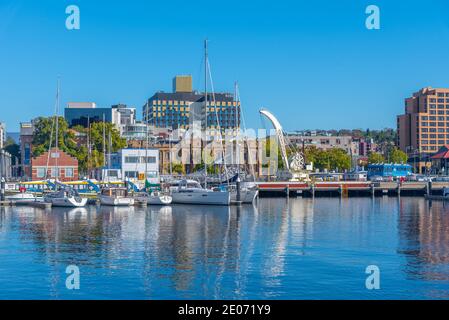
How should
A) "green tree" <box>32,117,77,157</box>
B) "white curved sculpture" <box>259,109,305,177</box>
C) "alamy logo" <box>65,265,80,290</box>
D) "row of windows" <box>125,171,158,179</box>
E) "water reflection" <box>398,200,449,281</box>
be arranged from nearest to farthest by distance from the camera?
"alamy logo" <box>65,265,80,290</box>
"water reflection" <box>398,200,449,281</box>
"row of windows" <box>125,171,158,179</box>
"white curved sculpture" <box>259,109,305,177</box>
"green tree" <box>32,117,77,157</box>

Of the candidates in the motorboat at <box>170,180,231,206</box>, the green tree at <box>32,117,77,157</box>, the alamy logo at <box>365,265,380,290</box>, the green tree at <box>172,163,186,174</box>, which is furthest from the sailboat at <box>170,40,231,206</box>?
the green tree at <box>172,163,186,174</box>

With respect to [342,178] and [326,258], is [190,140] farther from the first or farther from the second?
[326,258]

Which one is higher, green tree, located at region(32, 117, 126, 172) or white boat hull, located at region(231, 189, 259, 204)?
green tree, located at region(32, 117, 126, 172)

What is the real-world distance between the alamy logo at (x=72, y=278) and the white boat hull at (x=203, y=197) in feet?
173

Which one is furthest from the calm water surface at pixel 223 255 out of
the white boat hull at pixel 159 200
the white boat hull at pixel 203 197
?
the white boat hull at pixel 159 200

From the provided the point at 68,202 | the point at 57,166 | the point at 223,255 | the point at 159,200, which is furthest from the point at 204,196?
the point at 223,255

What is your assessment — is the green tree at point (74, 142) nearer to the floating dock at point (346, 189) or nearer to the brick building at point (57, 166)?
the brick building at point (57, 166)

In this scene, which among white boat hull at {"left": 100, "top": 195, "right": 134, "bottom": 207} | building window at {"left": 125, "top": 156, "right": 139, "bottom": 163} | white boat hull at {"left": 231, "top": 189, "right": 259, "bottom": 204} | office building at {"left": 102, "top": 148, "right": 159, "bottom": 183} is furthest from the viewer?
building window at {"left": 125, "top": 156, "right": 139, "bottom": 163}

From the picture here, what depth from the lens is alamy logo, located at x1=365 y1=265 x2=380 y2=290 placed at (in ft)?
123

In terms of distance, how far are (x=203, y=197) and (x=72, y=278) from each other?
188 ft

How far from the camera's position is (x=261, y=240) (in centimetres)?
5644

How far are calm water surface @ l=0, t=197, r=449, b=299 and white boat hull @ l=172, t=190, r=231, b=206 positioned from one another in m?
14.9

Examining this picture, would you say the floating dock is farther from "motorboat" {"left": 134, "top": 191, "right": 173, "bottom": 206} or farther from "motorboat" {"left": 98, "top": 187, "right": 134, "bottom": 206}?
"motorboat" {"left": 98, "top": 187, "right": 134, "bottom": 206}
